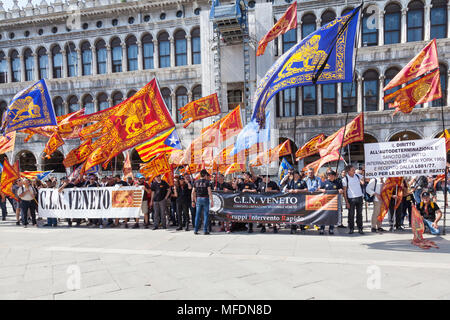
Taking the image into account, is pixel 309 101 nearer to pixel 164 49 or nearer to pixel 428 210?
pixel 164 49

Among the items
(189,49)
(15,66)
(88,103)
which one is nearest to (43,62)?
(15,66)

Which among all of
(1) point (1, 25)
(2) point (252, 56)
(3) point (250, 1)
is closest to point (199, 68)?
(2) point (252, 56)

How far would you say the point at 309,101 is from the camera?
2467 cm

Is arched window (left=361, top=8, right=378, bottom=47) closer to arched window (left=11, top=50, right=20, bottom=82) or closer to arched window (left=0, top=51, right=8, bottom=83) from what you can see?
arched window (left=11, top=50, right=20, bottom=82)

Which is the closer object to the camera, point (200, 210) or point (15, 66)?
point (200, 210)

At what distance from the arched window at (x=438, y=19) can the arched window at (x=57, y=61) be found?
30981mm

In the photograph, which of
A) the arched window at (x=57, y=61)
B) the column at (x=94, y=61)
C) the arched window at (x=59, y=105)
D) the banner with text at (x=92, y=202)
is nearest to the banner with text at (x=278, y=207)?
the banner with text at (x=92, y=202)

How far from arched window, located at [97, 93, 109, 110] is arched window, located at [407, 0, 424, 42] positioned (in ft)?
82.2

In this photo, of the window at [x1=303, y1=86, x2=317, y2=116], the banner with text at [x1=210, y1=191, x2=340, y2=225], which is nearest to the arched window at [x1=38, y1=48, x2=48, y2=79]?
the window at [x1=303, y1=86, x2=317, y2=116]

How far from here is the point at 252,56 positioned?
939 inches

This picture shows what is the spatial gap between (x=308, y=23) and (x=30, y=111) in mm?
20972

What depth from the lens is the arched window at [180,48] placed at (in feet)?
87.0

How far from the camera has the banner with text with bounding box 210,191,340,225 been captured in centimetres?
837
